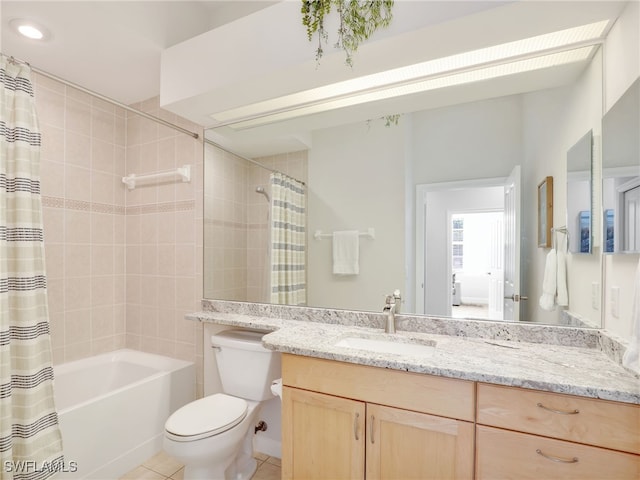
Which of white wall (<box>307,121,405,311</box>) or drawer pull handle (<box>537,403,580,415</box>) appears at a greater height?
white wall (<box>307,121,405,311</box>)

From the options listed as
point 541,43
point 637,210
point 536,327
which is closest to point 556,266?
point 536,327

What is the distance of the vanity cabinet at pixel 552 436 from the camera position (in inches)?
37.8

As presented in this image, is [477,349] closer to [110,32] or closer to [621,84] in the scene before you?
[621,84]

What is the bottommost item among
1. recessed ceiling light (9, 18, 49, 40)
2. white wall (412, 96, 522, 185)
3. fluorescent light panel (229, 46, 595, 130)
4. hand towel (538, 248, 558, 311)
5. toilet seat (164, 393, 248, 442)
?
toilet seat (164, 393, 248, 442)

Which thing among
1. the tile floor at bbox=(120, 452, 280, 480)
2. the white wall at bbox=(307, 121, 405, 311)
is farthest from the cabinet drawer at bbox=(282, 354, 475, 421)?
the tile floor at bbox=(120, 452, 280, 480)

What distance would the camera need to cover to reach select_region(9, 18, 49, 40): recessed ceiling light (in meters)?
1.72

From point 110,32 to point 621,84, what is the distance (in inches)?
97.1

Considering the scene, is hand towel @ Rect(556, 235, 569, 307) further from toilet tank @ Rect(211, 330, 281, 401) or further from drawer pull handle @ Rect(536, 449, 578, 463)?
toilet tank @ Rect(211, 330, 281, 401)

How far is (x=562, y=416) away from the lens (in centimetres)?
102

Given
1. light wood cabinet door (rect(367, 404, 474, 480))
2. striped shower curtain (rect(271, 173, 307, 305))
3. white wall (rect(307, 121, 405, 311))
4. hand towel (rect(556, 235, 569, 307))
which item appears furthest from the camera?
striped shower curtain (rect(271, 173, 307, 305))

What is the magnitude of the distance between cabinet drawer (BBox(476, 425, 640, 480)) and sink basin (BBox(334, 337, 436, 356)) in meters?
0.41

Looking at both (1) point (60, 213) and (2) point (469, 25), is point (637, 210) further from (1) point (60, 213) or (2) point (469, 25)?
(1) point (60, 213)

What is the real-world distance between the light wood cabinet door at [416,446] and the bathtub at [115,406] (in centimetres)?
152

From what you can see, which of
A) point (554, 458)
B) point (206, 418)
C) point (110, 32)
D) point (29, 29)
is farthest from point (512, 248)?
point (29, 29)
